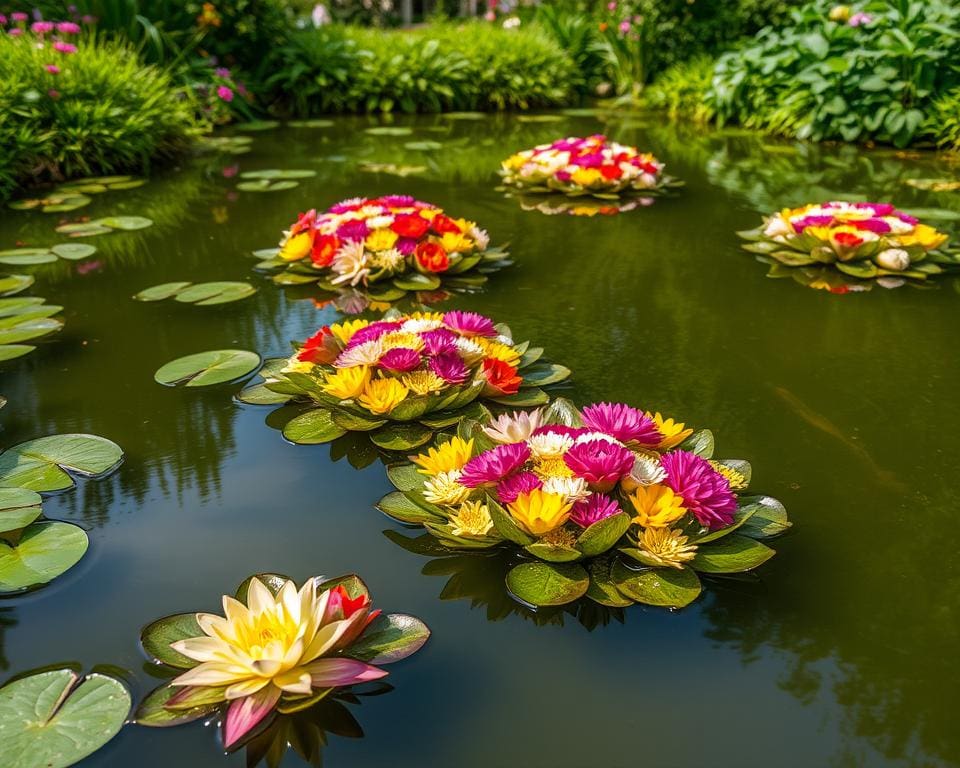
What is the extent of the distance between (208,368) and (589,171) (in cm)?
228

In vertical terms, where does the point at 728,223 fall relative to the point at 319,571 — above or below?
above

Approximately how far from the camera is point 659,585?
1.30 m

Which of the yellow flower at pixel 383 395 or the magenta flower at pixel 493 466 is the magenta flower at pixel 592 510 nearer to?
the magenta flower at pixel 493 466

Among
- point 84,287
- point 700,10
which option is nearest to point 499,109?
point 700,10

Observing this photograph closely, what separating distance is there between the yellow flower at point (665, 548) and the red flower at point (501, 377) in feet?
2.01

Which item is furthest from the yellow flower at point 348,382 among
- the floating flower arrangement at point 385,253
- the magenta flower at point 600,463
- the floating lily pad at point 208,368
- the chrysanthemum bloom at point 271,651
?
the floating flower arrangement at point 385,253

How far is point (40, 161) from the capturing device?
402 centimetres

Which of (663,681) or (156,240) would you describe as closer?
(663,681)

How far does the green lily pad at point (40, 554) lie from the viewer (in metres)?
1.33

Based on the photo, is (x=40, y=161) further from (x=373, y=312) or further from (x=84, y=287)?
(x=373, y=312)

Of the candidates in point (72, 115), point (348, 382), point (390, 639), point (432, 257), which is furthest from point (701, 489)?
point (72, 115)

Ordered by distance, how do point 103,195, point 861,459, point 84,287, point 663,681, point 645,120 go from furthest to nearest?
point 645,120, point 103,195, point 84,287, point 861,459, point 663,681

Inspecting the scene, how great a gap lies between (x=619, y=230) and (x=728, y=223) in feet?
1.56

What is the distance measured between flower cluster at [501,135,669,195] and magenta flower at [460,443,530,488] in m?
2.62
